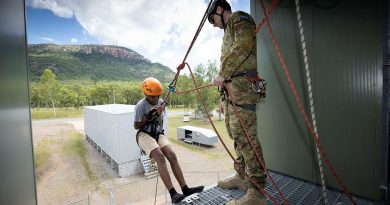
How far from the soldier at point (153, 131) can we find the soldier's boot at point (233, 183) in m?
0.30

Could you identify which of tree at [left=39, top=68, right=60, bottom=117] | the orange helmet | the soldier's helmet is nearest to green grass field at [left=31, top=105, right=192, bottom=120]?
tree at [left=39, top=68, right=60, bottom=117]

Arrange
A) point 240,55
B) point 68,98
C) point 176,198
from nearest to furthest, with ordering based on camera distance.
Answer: point 240,55
point 176,198
point 68,98

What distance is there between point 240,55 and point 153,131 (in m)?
1.81

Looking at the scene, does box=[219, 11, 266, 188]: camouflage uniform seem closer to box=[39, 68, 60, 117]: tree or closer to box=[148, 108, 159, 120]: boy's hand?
box=[148, 108, 159, 120]: boy's hand

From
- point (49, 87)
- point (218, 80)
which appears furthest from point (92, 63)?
point (218, 80)

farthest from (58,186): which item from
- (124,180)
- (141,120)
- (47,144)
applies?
(141,120)

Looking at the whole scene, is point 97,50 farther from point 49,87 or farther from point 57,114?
point 49,87

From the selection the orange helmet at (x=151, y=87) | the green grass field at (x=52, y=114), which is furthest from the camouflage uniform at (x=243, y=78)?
the green grass field at (x=52, y=114)

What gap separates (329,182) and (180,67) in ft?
8.13

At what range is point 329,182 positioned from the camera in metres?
3.05

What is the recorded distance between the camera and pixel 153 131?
135 inches

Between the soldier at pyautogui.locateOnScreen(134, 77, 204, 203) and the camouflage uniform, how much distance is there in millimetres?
934

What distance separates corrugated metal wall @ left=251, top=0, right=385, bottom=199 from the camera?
8.59 ft

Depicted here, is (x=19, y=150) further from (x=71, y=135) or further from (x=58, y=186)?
(x=71, y=135)
